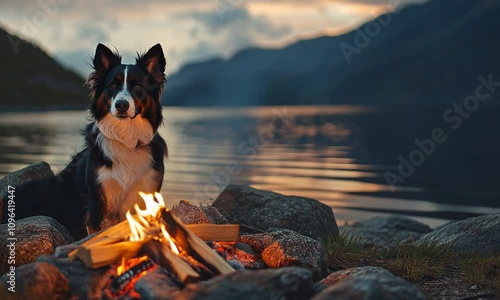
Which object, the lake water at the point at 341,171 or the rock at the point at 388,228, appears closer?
the rock at the point at 388,228

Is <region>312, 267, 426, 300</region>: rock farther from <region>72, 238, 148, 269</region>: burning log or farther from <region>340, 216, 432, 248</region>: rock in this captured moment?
<region>340, 216, 432, 248</region>: rock

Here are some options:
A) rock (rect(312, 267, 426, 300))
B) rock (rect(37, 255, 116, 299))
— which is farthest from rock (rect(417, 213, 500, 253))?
rock (rect(37, 255, 116, 299))

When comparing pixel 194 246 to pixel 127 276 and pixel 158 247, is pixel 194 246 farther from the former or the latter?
pixel 127 276

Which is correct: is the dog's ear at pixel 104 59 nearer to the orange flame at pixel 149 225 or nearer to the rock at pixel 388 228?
the orange flame at pixel 149 225

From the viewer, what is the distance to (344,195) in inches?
1025

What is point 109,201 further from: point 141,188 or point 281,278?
point 281,278

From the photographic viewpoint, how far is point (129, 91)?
8.84 meters

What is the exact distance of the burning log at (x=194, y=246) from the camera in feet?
22.4

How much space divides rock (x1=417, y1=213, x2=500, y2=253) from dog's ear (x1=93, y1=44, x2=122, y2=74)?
5.58m

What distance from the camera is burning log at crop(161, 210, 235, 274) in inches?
269

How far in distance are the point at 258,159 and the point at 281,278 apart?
3582 cm

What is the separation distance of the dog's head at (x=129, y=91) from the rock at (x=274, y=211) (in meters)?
2.85

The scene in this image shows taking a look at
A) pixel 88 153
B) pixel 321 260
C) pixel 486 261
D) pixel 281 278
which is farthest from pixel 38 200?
pixel 486 261

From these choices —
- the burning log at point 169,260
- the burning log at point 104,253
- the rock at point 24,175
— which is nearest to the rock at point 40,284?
the burning log at point 104,253
